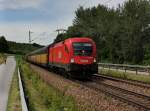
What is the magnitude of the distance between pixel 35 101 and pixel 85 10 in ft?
280

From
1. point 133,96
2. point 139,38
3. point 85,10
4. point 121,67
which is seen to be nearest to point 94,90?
point 133,96

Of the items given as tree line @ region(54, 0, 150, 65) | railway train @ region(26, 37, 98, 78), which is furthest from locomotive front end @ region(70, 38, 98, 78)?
tree line @ region(54, 0, 150, 65)

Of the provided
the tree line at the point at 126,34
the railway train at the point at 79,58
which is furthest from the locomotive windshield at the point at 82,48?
the tree line at the point at 126,34

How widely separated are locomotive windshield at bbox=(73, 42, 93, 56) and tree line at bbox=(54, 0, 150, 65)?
21789mm

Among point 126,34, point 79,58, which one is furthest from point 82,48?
point 126,34

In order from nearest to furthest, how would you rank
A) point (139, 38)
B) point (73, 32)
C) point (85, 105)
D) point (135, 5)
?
point (85, 105), point (139, 38), point (135, 5), point (73, 32)

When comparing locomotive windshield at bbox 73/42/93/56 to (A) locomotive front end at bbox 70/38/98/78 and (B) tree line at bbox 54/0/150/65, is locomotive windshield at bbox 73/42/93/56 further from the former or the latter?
(B) tree line at bbox 54/0/150/65

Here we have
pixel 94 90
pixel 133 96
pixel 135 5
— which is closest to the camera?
pixel 133 96

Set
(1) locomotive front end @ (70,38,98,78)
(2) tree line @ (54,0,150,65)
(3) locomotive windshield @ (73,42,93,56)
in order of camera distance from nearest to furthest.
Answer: (1) locomotive front end @ (70,38,98,78)
(3) locomotive windshield @ (73,42,93,56)
(2) tree line @ (54,0,150,65)

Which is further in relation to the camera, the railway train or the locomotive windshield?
the locomotive windshield

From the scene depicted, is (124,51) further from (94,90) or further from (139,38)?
(94,90)

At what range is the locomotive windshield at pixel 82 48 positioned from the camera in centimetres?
3034

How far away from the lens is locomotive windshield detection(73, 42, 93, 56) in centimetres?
3034

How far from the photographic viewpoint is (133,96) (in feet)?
65.1
